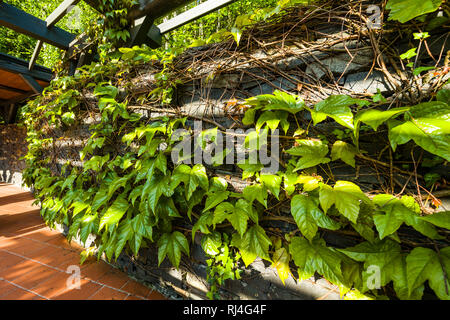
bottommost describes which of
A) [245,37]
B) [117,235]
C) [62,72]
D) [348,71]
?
[117,235]

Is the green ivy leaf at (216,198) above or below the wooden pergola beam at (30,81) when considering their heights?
below

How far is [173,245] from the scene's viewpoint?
1338 mm

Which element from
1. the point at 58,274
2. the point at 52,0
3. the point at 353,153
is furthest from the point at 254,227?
the point at 52,0

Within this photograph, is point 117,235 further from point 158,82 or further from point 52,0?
point 52,0

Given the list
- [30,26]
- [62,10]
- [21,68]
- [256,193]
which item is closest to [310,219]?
[256,193]

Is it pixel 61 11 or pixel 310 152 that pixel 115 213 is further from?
pixel 61 11

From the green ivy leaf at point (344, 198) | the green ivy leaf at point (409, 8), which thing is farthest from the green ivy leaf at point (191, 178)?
the green ivy leaf at point (409, 8)

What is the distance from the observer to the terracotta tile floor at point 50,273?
1524mm

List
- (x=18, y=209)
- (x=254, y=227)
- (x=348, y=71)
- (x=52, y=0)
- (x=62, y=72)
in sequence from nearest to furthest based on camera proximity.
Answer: (x=348, y=71), (x=254, y=227), (x=62, y=72), (x=18, y=209), (x=52, y=0)

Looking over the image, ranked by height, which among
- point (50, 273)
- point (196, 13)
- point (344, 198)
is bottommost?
point (50, 273)

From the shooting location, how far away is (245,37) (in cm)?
126

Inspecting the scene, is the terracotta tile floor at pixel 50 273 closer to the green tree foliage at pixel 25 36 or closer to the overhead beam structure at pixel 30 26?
the overhead beam structure at pixel 30 26

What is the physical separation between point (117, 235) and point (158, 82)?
A: 48.0 inches

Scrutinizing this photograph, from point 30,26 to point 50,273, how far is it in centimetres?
307
